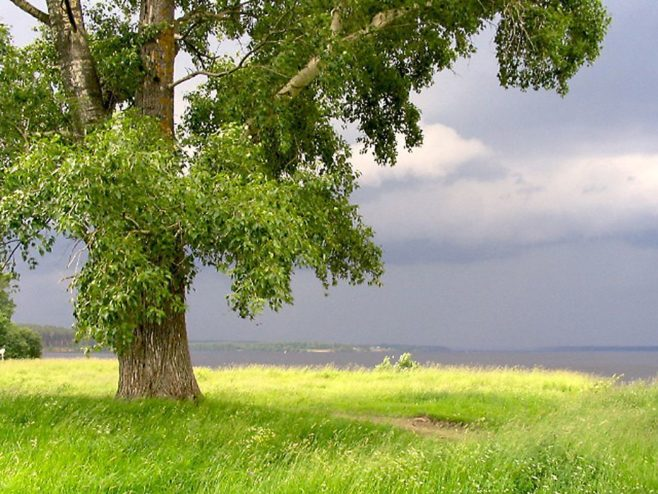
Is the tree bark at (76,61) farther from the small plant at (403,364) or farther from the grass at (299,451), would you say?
the small plant at (403,364)

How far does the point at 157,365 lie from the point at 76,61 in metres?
7.40

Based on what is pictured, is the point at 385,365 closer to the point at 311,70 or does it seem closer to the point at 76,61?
the point at 311,70

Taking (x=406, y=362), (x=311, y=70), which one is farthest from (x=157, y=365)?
(x=406, y=362)

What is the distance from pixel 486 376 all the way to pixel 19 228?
22.6m

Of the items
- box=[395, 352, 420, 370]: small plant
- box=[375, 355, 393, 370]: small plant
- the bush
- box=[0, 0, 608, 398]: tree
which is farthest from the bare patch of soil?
the bush

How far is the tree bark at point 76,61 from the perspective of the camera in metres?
16.4

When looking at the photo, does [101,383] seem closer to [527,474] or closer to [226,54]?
[226,54]

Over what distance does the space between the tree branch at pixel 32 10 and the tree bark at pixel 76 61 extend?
799mm

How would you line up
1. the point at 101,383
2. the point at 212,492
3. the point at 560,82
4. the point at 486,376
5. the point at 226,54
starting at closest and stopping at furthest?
the point at 212,492, the point at 560,82, the point at 226,54, the point at 101,383, the point at 486,376

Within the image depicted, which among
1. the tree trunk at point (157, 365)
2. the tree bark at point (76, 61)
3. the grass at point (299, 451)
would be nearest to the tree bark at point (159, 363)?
the tree trunk at point (157, 365)

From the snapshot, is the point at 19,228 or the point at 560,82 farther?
the point at 560,82

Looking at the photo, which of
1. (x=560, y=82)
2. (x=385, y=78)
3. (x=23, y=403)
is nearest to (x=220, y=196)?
(x=23, y=403)

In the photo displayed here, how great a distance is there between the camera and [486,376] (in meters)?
29.4

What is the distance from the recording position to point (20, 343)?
5119cm
